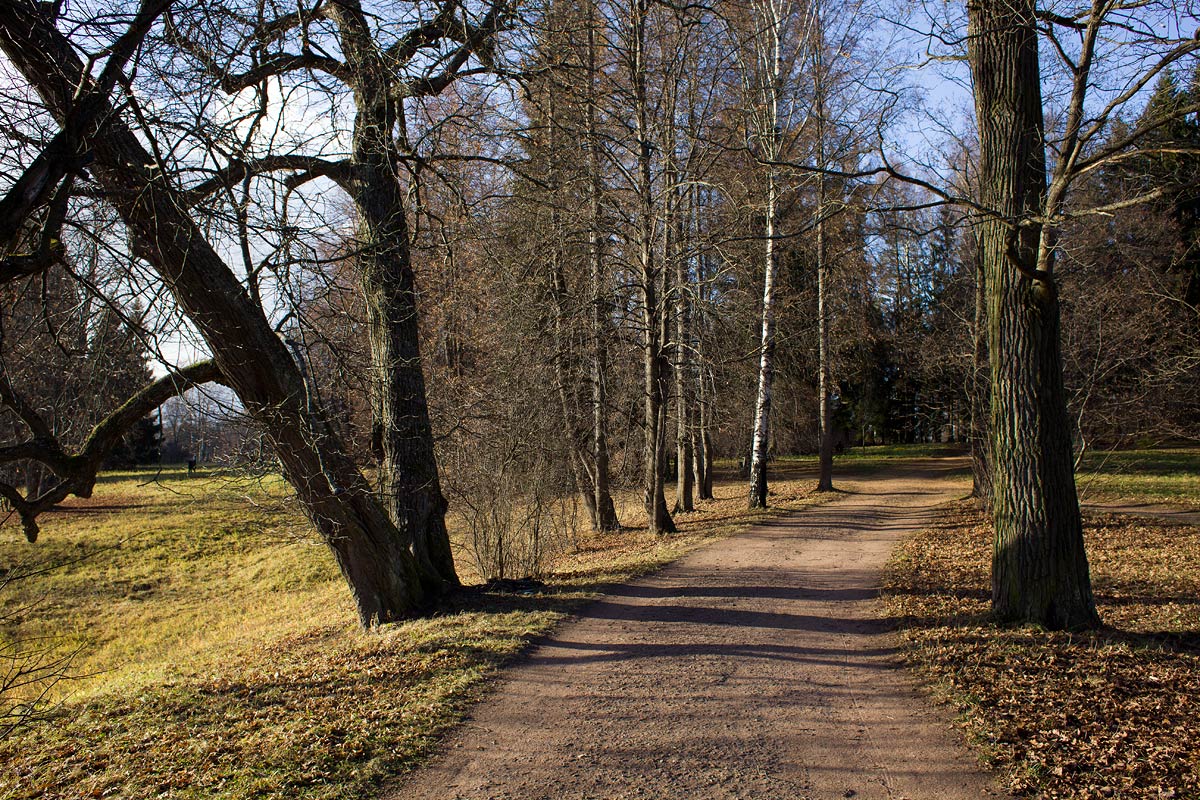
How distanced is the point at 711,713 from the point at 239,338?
5113 millimetres

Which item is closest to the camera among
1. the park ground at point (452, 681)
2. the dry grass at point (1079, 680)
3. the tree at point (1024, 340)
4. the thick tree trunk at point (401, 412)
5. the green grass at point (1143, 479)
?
the dry grass at point (1079, 680)

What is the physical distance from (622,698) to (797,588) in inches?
167

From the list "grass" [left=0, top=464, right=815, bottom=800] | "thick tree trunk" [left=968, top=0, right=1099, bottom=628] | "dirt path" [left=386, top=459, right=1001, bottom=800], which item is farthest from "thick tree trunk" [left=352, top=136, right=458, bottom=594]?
"thick tree trunk" [left=968, top=0, right=1099, bottom=628]

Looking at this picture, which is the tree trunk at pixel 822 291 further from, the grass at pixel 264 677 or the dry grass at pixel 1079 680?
the dry grass at pixel 1079 680

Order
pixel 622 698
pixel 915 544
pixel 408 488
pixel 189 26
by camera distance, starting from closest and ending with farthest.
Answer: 1. pixel 189 26
2. pixel 622 698
3. pixel 408 488
4. pixel 915 544

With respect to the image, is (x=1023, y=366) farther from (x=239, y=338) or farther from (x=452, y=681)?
(x=239, y=338)

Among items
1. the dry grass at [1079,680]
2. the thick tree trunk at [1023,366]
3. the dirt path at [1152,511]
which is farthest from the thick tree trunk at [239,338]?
the dirt path at [1152,511]

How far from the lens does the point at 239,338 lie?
685cm

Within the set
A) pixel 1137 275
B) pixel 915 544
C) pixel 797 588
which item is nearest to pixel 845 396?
pixel 1137 275

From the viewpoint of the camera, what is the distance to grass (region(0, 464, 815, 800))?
15.1ft

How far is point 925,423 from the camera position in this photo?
41.4 metres

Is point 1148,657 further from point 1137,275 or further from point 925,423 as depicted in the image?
point 925,423

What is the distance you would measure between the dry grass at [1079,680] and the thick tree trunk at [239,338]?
17.3ft

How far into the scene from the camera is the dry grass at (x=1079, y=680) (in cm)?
434
